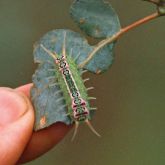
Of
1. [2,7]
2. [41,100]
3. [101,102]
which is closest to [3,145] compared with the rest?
[41,100]

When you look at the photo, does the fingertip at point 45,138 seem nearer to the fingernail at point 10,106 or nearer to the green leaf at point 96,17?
the fingernail at point 10,106

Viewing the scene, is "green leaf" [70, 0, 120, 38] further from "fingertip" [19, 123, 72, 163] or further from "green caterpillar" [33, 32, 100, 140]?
"fingertip" [19, 123, 72, 163]

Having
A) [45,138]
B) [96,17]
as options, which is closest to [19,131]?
[45,138]

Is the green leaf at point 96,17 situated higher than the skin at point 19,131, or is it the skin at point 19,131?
the green leaf at point 96,17

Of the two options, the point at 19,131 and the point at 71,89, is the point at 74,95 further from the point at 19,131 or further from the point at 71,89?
the point at 19,131

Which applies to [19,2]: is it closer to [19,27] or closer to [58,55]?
[19,27]

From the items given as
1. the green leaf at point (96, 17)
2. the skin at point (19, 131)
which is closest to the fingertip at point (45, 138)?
the skin at point (19, 131)
